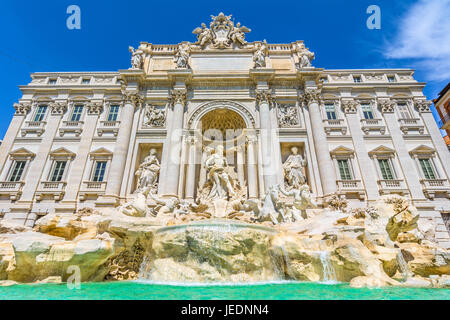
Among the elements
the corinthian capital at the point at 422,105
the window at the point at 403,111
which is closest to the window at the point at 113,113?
the window at the point at 403,111

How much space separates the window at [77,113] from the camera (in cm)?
1845

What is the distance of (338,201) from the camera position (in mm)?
14008

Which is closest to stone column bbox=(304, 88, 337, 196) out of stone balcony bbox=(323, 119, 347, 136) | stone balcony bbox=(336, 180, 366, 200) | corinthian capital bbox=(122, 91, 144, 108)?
stone balcony bbox=(336, 180, 366, 200)

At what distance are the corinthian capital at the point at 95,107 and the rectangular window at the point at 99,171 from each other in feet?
14.5

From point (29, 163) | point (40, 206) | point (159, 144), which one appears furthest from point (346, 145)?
point (29, 163)

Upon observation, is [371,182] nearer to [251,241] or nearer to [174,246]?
[251,241]

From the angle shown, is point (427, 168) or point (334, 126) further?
point (334, 126)

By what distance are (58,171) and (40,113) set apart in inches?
233

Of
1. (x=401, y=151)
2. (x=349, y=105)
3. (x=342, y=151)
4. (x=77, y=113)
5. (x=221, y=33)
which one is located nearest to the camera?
(x=401, y=151)

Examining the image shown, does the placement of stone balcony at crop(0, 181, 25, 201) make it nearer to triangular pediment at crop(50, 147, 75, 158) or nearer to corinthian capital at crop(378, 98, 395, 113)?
triangular pediment at crop(50, 147, 75, 158)

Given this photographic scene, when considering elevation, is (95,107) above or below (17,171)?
above

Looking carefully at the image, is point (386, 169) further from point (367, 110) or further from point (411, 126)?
point (367, 110)

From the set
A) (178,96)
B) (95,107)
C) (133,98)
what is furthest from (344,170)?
(95,107)

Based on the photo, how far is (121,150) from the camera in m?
16.1
